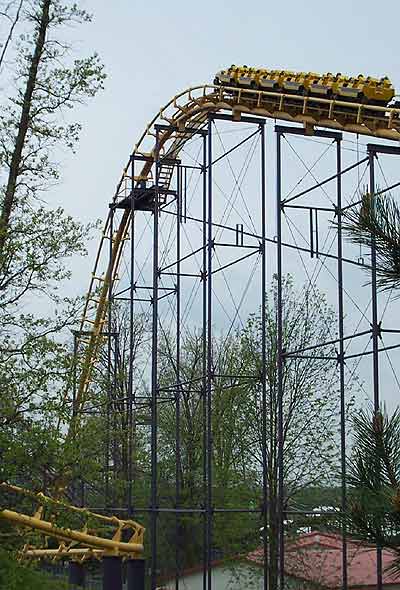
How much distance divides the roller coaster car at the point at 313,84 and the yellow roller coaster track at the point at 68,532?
783 cm

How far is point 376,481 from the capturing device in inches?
121

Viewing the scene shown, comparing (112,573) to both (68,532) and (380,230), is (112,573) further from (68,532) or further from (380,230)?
(380,230)

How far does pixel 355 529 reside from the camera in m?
3.07

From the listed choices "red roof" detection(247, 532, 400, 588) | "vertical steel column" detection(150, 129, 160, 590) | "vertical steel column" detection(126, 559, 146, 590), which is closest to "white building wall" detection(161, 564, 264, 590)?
"red roof" detection(247, 532, 400, 588)

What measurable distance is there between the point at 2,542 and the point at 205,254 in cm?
993

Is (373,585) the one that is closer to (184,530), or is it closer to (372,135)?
(184,530)

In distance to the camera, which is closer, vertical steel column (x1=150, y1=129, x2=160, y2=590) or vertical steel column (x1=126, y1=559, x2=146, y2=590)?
vertical steel column (x1=126, y1=559, x2=146, y2=590)

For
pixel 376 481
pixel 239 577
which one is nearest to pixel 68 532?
pixel 376 481

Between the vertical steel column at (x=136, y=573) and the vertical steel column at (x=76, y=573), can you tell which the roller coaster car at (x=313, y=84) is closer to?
the vertical steel column at (x=136, y=573)

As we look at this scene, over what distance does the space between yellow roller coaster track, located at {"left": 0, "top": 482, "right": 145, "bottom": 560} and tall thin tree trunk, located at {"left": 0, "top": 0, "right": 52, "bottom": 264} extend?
2.43m

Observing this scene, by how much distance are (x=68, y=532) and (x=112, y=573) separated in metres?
6.46

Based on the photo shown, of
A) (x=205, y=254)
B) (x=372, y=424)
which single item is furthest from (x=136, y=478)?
(x=372, y=424)

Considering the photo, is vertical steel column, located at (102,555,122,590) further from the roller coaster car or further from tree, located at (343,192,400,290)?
tree, located at (343,192,400,290)

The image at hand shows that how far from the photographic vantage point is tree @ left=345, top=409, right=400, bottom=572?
297cm
